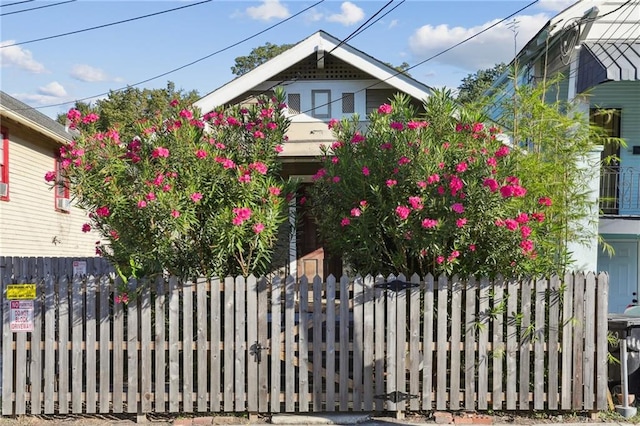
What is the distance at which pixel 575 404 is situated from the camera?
6.08 meters

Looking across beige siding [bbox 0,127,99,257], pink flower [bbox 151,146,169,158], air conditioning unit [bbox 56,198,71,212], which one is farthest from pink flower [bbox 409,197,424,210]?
air conditioning unit [bbox 56,198,71,212]

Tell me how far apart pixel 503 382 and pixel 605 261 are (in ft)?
22.9

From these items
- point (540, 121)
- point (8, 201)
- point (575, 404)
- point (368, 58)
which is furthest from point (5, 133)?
point (575, 404)

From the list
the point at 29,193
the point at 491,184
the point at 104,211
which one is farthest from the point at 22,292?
the point at 29,193

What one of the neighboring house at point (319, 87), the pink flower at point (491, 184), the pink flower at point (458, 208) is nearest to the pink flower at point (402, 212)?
the pink flower at point (458, 208)

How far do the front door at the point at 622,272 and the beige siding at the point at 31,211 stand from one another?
12981 millimetres

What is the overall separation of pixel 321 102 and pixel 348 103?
519 mm

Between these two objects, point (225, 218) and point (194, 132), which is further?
point (194, 132)

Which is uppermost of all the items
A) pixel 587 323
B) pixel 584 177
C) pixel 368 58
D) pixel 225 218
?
pixel 368 58

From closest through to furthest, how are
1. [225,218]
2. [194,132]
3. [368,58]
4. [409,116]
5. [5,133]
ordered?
[225,218], [194,132], [409,116], [368,58], [5,133]

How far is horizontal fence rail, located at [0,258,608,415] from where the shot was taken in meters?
6.00

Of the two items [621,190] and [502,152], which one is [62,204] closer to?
[621,190]

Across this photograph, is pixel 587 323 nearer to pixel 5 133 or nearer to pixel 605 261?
pixel 605 261

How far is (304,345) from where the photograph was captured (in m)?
6.06
